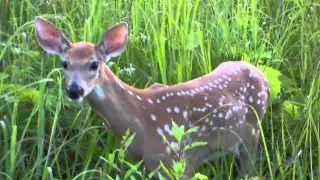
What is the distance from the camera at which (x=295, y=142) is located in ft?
11.3

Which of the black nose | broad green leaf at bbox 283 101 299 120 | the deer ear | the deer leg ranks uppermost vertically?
the deer ear

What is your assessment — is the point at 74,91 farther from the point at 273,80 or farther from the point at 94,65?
the point at 273,80

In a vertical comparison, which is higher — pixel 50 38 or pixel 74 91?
pixel 50 38

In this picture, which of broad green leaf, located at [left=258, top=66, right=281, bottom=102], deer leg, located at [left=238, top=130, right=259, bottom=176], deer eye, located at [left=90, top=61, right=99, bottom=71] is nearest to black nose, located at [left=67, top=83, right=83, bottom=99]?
deer eye, located at [left=90, top=61, right=99, bottom=71]

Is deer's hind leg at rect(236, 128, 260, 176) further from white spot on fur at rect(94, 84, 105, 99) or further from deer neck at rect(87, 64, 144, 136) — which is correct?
white spot on fur at rect(94, 84, 105, 99)

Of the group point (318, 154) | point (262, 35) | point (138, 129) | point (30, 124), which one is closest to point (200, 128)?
point (138, 129)

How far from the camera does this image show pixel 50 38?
3227mm

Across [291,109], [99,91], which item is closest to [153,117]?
[99,91]

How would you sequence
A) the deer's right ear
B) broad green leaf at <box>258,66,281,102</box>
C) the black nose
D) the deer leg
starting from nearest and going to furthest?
the black nose < the deer's right ear < the deer leg < broad green leaf at <box>258,66,281,102</box>

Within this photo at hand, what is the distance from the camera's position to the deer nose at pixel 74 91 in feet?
9.66

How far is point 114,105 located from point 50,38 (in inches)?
15.3

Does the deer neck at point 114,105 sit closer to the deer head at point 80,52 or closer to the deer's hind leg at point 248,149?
the deer head at point 80,52

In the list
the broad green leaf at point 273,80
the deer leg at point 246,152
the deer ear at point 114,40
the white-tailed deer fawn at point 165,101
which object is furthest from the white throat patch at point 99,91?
the broad green leaf at point 273,80

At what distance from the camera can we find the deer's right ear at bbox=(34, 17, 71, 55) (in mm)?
3186
